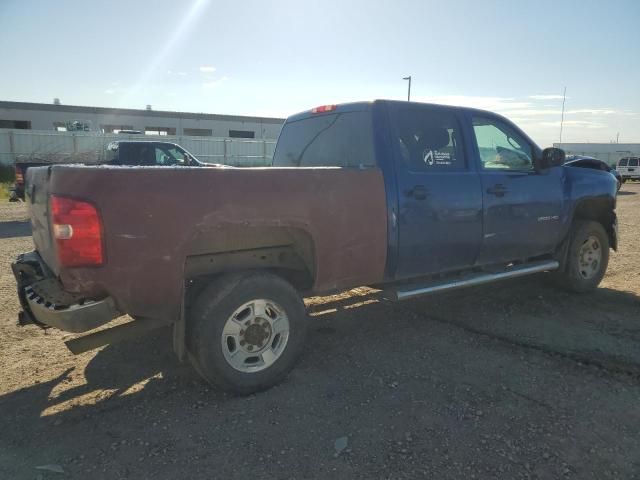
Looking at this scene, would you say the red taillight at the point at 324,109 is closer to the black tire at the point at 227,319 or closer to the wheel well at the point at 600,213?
the black tire at the point at 227,319

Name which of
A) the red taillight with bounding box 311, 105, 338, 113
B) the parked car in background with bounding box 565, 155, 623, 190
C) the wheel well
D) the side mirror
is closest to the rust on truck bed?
the red taillight with bounding box 311, 105, 338, 113

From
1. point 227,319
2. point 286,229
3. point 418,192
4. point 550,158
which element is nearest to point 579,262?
point 550,158

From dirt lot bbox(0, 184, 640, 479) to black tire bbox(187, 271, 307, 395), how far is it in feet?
0.46

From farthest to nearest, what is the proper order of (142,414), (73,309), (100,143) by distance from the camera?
(100,143) → (142,414) → (73,309)

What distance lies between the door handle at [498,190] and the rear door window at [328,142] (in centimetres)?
131

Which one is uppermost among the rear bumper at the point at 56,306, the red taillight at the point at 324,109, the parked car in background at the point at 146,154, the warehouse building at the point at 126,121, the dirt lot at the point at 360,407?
the warehouse building at the point at 126,121

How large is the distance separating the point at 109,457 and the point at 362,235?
2245 millimetres

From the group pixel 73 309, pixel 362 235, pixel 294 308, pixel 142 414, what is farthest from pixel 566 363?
pixel 73 309

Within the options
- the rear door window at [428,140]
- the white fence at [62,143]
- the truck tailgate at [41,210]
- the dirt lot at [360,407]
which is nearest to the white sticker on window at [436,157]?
the rear door window at [428,140]

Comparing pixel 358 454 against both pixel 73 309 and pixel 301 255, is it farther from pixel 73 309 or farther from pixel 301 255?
pixel 73 309

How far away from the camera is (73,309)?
301 centimetres

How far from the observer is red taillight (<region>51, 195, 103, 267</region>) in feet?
9.39

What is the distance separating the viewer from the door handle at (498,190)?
4.78 metres

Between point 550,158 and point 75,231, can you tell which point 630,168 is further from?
point 75,231
